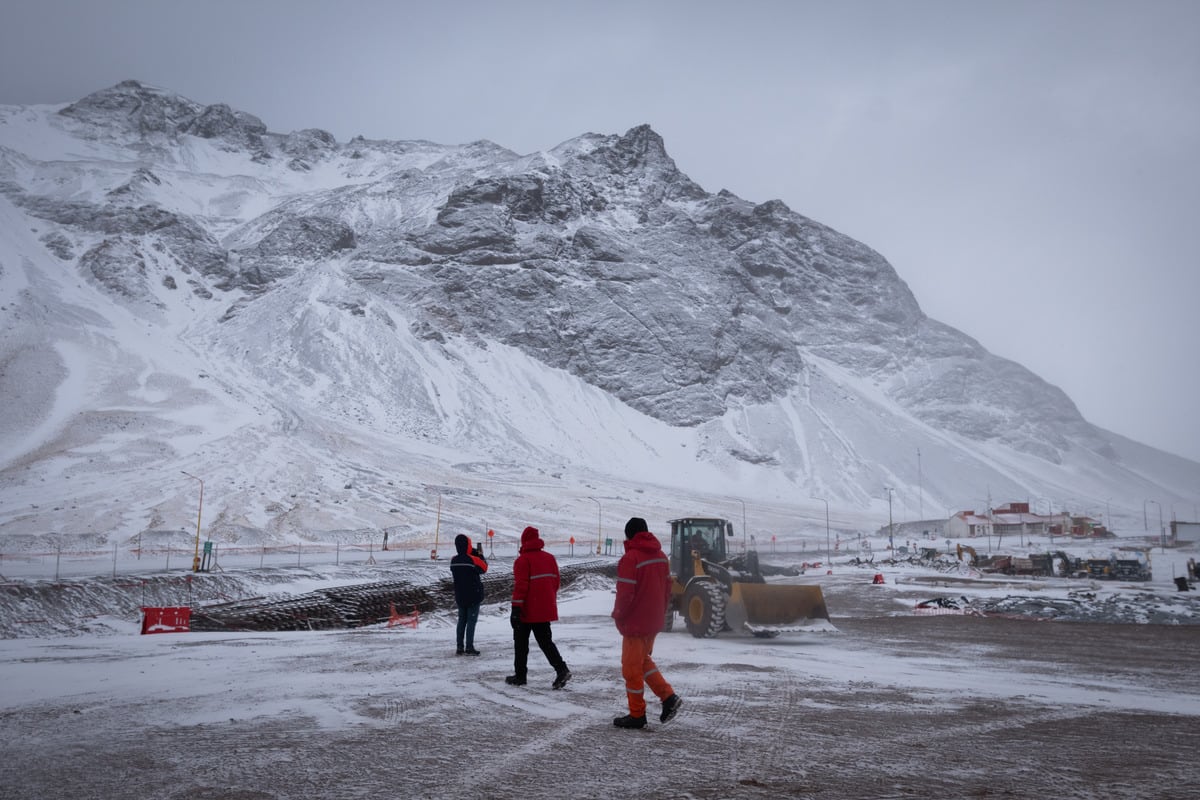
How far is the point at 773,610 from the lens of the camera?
1459 cm

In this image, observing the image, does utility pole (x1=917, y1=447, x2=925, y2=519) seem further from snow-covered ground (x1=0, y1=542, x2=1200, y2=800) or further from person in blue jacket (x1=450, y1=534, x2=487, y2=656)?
person in blue jacket (x1=450, y1=534, x2=487, y2=656)

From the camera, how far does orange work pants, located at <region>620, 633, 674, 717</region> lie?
663 centimetres

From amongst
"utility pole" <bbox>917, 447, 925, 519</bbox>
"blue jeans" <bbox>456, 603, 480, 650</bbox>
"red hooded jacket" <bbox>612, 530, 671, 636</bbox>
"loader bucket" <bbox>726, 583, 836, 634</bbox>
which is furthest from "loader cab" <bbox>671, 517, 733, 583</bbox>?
"utility pole" <bbox>917, 447, 925, 519</bbox>

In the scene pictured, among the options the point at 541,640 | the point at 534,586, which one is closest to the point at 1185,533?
the point at 541,640

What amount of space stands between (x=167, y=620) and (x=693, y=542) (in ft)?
37.6

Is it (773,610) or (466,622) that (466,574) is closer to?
(466,622)

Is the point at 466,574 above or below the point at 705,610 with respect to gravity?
above

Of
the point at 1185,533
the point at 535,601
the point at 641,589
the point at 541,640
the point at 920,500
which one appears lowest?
the point at 541,640

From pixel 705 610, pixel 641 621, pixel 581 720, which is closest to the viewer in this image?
pixel 641 621

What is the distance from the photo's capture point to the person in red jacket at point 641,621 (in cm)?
664

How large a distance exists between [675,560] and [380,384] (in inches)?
3395

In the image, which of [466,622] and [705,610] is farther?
[705,610]

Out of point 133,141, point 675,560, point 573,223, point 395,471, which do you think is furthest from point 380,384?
point 133,141

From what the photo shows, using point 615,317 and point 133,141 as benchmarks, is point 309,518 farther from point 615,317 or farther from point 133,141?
point 133,141
